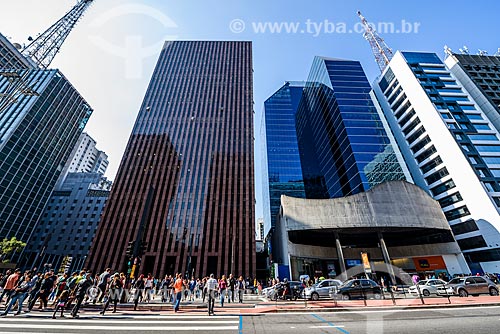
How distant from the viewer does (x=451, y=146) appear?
4416 cm

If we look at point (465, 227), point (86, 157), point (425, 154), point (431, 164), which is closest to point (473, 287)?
point (465, 227)

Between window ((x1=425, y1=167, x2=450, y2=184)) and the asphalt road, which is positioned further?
window ((x1=425, y1=167, x2=450, y2=184))

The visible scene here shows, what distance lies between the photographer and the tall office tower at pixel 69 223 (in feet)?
227

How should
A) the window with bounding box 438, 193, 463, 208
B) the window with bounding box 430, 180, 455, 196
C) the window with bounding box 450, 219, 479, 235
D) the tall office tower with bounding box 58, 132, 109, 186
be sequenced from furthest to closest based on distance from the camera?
the tall office tower with bounding box 58, 132, 109, 186
the window with bounding box 430, 180, 455, 196
the window with bounding box 438, 193, 463, 208
the window with bounding box 450, 219, 479, 235

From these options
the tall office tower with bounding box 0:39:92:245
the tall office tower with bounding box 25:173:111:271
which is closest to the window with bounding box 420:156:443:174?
the tall office tower with bounding box 0:39:92:245

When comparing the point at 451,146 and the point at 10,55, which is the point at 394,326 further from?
the point at 10,55

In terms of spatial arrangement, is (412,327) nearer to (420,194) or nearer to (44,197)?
(420,194)

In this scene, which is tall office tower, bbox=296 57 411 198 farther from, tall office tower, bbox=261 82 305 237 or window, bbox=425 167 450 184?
window, bbox=425 167 450 184

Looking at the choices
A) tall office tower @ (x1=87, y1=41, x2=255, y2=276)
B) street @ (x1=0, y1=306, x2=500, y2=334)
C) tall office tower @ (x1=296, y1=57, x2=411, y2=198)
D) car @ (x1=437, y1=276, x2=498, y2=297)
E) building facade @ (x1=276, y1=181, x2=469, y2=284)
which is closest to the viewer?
street @ (x1=0, y1=306, x2=500, y2=334)

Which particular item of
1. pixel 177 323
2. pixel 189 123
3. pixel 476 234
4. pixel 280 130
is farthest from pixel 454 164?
pixel 189 123

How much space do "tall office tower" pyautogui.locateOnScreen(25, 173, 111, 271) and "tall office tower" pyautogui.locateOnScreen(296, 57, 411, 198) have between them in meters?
77.2

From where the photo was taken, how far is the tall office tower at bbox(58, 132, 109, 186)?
104 m

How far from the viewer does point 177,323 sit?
26.8 feet

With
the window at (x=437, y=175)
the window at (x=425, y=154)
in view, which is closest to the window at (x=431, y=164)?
the window at (x=437, y=175)
